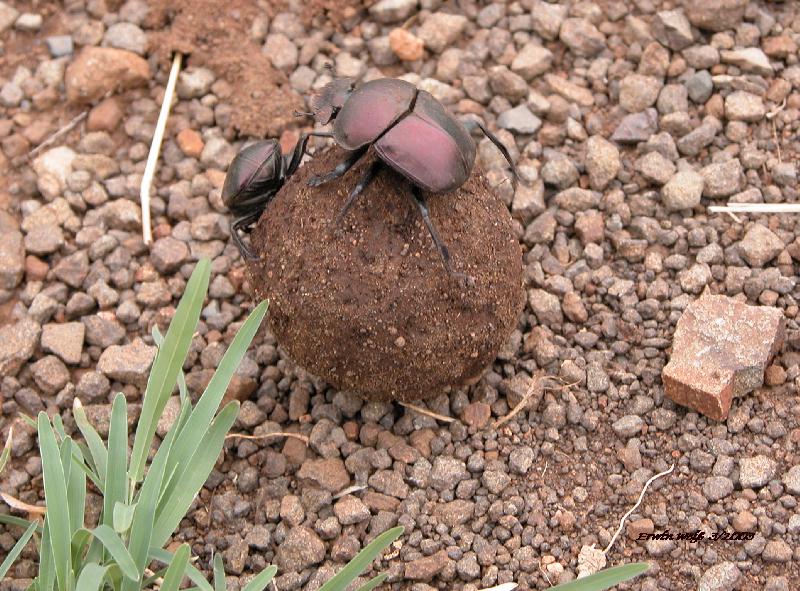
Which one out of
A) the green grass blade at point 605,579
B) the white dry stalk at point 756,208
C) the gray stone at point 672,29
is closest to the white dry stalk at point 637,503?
the green grass blade at point 605,579

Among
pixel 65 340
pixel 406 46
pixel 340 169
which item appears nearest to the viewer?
pixel 340 169

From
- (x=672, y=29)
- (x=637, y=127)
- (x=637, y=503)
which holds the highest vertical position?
(x=672, y=29)

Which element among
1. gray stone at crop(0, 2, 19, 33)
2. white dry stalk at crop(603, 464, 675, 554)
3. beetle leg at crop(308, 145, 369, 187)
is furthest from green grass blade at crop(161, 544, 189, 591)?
gray stone at crop(0, 2, 19, 33)

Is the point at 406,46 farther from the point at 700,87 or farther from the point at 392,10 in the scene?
the point at 700,87

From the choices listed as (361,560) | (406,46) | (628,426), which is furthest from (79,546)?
(406,46)

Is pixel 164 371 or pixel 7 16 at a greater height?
pixel 164 371

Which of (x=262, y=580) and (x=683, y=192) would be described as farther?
(x=683, y=192)
